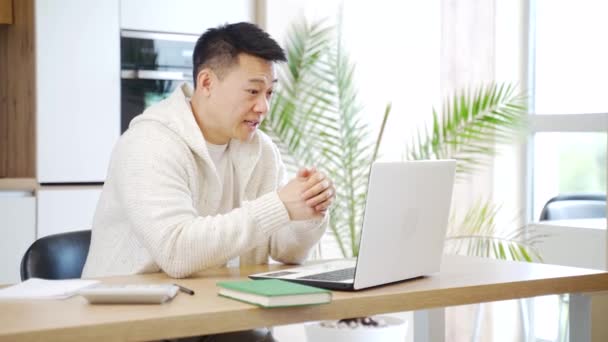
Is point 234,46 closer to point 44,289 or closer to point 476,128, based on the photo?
point 44,289

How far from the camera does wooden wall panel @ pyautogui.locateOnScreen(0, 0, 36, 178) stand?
381cm

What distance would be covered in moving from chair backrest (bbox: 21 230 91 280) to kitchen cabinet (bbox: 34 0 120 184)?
1.47 metres

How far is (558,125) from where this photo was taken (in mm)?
4270

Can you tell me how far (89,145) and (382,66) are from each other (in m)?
1.58

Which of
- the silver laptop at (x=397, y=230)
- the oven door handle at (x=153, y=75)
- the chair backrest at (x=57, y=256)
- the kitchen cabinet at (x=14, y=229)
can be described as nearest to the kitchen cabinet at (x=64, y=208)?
the kitchen cabinet at (x=14, y=229)

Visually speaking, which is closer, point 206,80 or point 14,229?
point 206,80

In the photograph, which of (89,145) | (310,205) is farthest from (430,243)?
(89,145)

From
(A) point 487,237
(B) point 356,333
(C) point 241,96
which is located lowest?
(B) point 356,333

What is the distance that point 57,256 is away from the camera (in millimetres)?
2260

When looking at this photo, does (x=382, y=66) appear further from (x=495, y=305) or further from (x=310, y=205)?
(x=310, y=205)

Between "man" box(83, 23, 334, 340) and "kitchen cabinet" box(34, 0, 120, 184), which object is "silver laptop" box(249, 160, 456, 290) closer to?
"man" box(83, 23, 334, 340)

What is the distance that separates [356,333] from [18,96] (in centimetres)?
173

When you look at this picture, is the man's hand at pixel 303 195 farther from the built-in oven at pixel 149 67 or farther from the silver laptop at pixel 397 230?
the built-in oven at pixel 149 67

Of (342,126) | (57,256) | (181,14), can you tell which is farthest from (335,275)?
(181,14)
